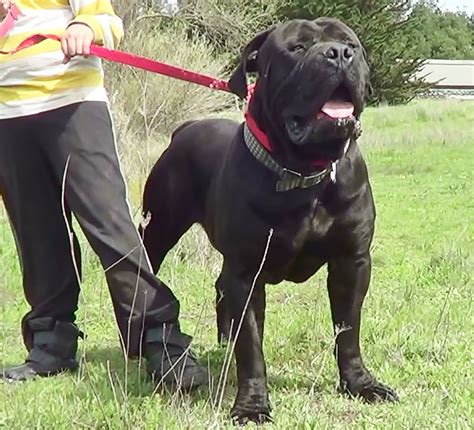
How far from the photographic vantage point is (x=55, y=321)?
3.97 meters

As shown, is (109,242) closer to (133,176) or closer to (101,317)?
(101,317)

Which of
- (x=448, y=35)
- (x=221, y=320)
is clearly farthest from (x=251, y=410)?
(x=448, y=35)

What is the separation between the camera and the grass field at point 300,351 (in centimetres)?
317

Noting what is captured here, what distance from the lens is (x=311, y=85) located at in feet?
10.3

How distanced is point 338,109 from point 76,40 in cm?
100

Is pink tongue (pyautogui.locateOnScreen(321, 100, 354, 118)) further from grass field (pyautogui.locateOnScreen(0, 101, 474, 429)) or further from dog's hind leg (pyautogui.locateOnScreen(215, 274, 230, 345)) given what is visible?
dog's hind leg (pyautogui.locateOnScreen(215, 274, 230, 345))

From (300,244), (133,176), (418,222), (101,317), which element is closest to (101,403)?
(300,244)

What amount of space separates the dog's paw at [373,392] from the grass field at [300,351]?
50 mm

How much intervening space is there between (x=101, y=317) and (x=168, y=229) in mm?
813

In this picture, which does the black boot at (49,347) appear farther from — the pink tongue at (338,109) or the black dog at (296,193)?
the pink tongue at (338,109)

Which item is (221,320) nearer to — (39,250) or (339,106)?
(39,250)

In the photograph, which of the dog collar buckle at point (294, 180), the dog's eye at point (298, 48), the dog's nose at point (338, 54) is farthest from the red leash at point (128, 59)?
the dog's nose at point (338, 54)

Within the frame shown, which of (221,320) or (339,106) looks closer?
(339,106)

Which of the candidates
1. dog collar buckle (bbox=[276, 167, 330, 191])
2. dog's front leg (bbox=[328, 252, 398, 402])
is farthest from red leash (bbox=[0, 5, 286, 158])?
dog's front leg (bbox=[328, 252, 398, 402])
